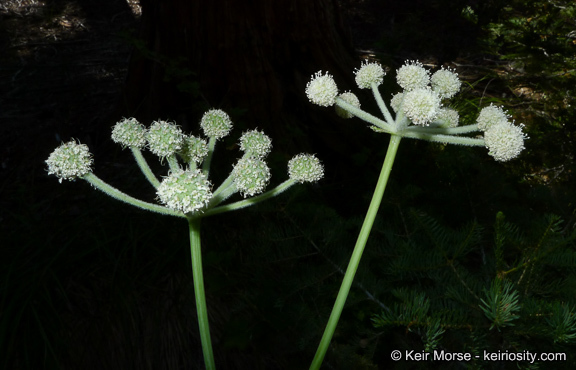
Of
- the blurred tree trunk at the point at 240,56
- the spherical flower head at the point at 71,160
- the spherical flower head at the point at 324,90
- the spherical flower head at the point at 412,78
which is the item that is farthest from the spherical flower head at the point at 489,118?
the blurred tree trunk at the point at 240,56

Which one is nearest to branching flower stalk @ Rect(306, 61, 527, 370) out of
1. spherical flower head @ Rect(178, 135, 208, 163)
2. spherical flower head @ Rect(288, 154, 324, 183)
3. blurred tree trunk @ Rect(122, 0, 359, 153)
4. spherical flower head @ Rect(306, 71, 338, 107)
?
spherical flower head @ Rect(306, 71, 338, 107)

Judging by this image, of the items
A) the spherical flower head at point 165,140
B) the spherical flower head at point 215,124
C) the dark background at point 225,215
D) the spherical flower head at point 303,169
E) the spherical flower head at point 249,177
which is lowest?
the dark background at point 225,215

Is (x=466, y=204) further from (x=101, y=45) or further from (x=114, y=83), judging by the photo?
(x=101, y=45)

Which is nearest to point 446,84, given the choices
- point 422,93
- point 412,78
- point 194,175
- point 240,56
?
point 412,78

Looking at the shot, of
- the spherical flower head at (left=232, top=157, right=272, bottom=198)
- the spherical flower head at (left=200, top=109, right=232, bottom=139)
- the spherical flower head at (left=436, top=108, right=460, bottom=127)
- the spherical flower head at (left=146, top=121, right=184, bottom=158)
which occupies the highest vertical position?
the spherical flower head at (left=146, top=121, right=184, bottom=158)

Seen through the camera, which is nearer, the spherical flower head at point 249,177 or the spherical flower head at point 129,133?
the spherical flower head at point 249,177

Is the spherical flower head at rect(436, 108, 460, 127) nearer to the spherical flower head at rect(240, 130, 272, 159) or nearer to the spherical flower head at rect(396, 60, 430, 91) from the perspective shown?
the spherical flower head at rect(396, 60, 430, 91)

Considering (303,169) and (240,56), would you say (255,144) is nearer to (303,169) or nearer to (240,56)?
(303,169)

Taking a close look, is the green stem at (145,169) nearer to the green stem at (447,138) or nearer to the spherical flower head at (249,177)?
the spherical flower head at (249,177)

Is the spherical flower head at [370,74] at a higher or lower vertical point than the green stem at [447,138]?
higher
